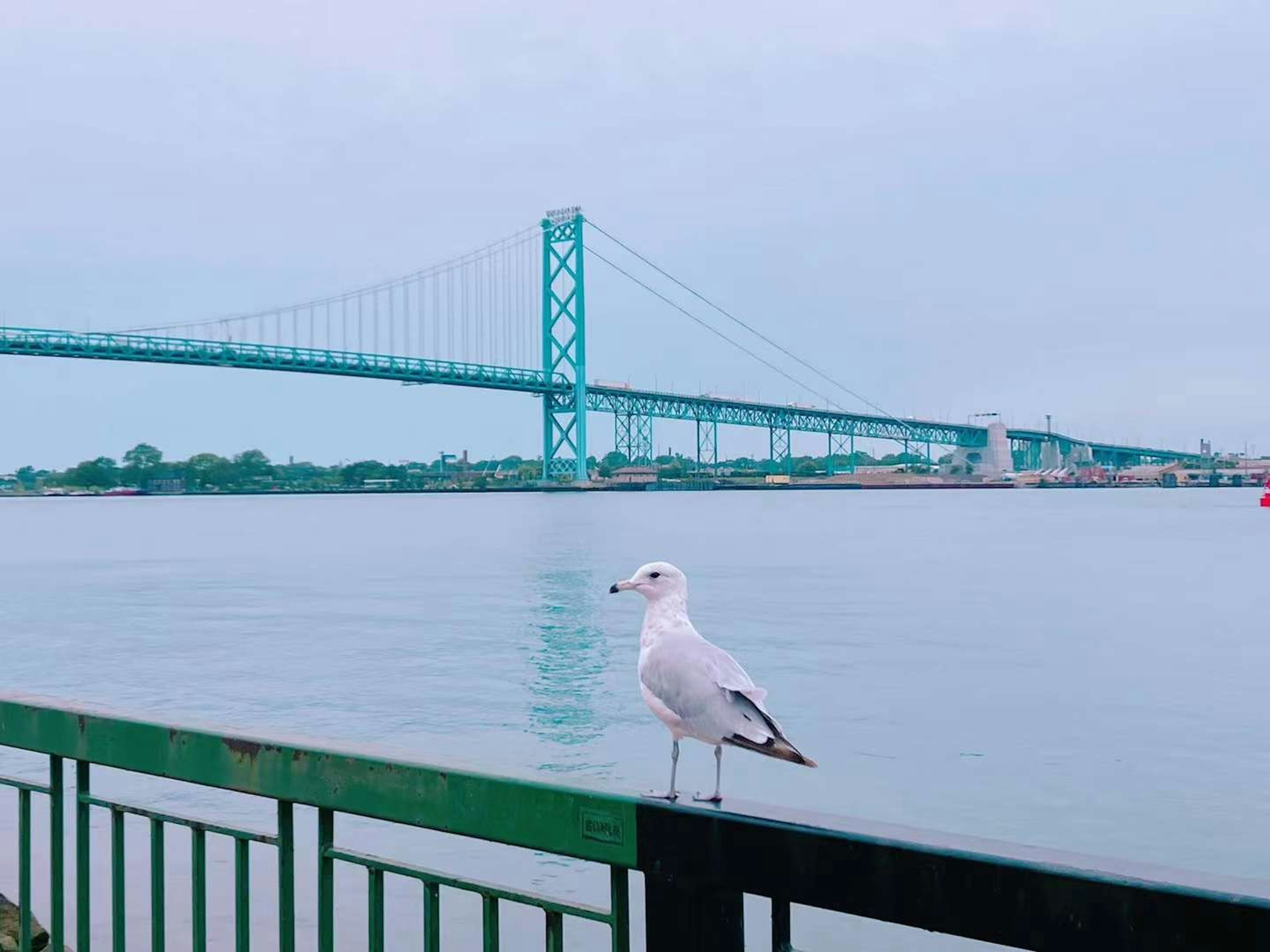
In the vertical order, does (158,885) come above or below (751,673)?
above

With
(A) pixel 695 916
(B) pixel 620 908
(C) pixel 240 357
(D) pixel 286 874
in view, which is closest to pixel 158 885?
(D) pixel 286 874

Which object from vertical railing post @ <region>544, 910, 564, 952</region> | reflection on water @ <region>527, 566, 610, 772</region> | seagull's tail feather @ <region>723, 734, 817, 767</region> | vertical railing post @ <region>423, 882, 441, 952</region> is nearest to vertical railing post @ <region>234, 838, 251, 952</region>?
vertical railing post @ <region>423, 882, 441, 952</region>

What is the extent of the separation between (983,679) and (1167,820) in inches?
221

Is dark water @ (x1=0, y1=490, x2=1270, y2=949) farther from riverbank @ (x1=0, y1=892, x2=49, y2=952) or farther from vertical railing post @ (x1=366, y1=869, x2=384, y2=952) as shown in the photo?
riverbank @ (x1=0, y1=892, x2=49, y2=952)

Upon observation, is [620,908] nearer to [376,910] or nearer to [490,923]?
[490,923]

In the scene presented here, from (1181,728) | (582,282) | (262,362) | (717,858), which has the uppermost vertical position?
(582,282)

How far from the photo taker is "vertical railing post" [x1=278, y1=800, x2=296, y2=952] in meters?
1.96

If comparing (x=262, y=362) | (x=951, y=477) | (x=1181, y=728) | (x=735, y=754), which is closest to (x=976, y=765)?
(x=735, y=754)

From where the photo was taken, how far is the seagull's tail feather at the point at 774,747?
75.0 inches

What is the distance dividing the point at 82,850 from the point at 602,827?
1.03 metres

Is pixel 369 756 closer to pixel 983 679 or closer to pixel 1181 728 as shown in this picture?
pixel 1181 728

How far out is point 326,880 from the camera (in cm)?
199

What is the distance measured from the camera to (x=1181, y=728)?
10.7 meters

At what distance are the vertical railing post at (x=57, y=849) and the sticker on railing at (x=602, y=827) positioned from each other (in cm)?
102
